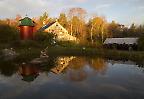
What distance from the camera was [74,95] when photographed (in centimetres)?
1454

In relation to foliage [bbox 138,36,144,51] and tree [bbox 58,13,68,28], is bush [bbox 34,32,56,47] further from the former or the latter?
tree [bbox 58,13,68,28]

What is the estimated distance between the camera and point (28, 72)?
72.9 ft

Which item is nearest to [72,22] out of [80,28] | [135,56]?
[80,28]

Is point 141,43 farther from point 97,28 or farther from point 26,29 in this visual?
point 97,28

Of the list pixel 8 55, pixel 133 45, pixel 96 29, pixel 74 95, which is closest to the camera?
pixel 74 95

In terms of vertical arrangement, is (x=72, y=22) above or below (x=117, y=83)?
above

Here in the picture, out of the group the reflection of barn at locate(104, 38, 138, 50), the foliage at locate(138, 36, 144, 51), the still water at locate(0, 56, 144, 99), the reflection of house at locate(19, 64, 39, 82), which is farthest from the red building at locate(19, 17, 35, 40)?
the still water at locate(0, 56, 144, 99)

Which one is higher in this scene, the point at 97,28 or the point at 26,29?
the point at 97,28

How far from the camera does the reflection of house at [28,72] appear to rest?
785 inches

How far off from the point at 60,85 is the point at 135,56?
17.5 metres

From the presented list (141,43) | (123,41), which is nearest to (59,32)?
(123,41)

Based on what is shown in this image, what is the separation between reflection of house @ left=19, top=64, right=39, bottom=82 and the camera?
65.4ft

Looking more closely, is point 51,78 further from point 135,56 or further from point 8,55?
point 135,56

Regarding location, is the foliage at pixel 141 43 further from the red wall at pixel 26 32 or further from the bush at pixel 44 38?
the red wall at pixel 26 32
